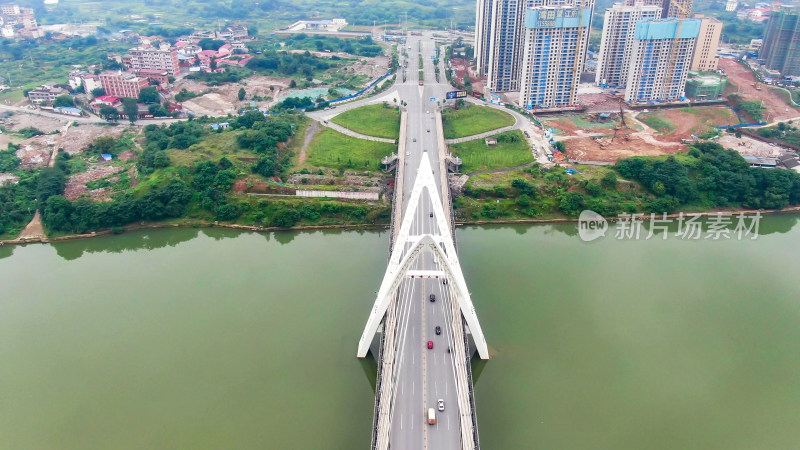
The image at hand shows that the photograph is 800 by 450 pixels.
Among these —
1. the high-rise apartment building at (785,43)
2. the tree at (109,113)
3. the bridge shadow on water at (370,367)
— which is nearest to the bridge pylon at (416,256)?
the bridge shadow on water at (370,367)

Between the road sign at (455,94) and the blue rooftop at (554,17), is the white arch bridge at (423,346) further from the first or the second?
the blue rooftop at (554,17)

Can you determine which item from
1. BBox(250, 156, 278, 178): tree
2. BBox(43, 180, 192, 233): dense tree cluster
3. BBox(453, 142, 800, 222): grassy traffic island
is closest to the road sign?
BBox(453, 142, 800, 222): grassy traffic island

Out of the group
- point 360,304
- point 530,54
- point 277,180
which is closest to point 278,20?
point 530,54

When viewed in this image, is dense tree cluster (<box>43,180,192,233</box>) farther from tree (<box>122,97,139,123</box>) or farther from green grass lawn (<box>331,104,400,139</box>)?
tree (<box>122,97,139,123</box>)

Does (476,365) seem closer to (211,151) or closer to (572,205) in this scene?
(572,205)

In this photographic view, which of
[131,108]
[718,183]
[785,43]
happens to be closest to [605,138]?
[718,183]
